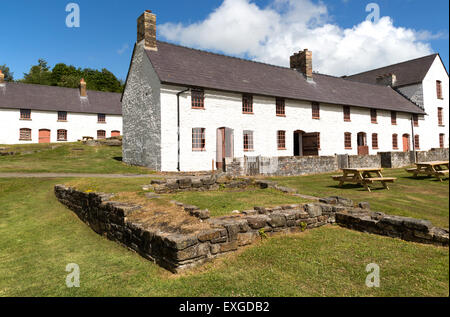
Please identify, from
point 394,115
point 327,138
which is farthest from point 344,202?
point 394,115

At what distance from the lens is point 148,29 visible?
22.2m

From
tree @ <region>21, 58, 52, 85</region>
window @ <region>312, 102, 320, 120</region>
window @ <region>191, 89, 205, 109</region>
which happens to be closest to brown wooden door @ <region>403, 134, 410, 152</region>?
window @ <region>312, 102, 320, 120</region>

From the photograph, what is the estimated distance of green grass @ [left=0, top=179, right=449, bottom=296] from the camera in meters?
4.50

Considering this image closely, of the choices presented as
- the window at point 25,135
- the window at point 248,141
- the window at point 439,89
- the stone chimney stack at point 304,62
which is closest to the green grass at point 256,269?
the window at point 248,141

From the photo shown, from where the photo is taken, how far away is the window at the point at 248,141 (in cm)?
2386

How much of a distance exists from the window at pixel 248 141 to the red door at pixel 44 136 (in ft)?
95.6

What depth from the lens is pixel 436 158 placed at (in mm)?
27469

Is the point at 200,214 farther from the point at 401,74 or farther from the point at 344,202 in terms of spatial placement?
the point at 401,74

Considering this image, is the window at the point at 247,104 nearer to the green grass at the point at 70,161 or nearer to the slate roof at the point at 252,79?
the slate roof at the point at 252,79

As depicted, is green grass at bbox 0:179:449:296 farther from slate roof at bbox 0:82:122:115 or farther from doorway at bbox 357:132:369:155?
slate roof at bbox 0:82:122:115

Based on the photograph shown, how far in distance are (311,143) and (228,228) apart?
22138 mm

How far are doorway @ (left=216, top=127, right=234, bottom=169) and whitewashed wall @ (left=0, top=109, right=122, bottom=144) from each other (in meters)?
27.0

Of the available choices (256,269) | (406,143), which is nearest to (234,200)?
(256,269)

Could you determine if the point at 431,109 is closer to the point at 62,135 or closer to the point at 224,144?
the point at 224,144
